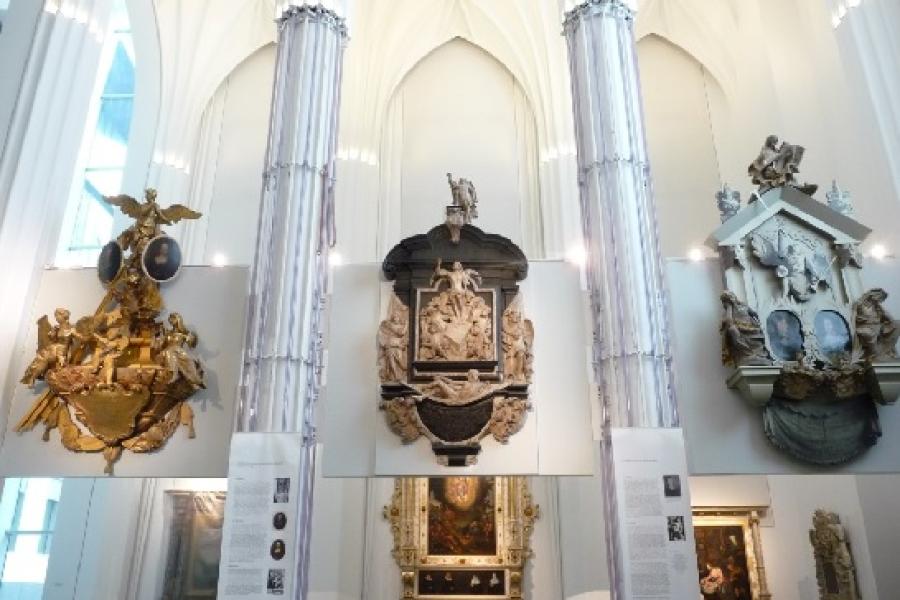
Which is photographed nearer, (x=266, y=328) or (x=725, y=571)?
(x=266, y=328)

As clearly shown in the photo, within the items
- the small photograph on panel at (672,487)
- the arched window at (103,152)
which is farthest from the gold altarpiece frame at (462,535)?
the arched window at (103,152)

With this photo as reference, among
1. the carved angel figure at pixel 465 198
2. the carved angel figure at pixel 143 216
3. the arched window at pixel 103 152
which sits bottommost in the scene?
the carved angel figure at pixel 143 216

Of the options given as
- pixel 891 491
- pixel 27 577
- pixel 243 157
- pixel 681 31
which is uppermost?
pixel 681 31

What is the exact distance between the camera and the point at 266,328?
25.1 ft

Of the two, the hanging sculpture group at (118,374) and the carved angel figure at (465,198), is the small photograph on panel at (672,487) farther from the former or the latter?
the hanging sculpture group at (118,374)

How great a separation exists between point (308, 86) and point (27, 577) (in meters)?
8.45

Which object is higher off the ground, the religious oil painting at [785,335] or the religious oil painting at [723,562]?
the religious oil painting at [785,335]

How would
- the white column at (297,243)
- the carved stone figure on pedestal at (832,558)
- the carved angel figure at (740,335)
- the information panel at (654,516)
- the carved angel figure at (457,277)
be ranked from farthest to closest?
the carved stone figure on pedestal at (832,558)
the carved angel figure at (457,277)
the carved angel figure at (740,335)
the white column at (297,243)
the information panel at (654,516)

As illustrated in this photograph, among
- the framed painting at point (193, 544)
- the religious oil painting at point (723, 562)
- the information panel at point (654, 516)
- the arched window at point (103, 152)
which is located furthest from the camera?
the arched window at point (103, 152)

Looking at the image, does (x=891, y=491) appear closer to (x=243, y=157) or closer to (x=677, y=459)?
(x=677, y=459)

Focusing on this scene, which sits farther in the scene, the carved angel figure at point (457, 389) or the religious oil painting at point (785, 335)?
the carved angel figure at point (457, 389)

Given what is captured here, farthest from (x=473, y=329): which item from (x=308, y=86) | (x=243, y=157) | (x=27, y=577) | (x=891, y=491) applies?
(x=27, y=577)

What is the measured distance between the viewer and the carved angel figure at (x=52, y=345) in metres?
7.98

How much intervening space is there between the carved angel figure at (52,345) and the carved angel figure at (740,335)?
686 centimetres
